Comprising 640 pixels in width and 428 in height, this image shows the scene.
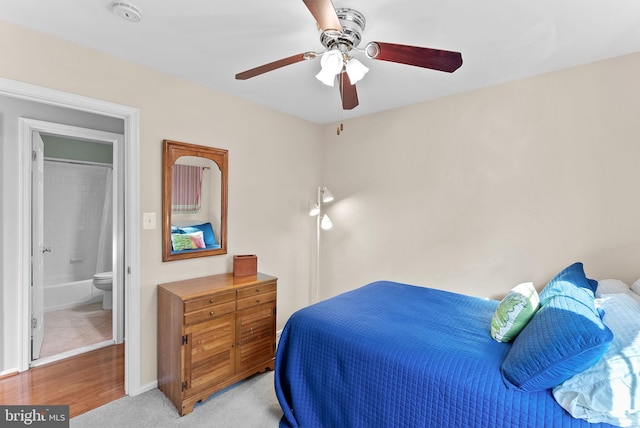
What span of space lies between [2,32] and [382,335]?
2770 millimetres

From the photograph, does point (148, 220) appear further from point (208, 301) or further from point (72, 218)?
point (72, 218)

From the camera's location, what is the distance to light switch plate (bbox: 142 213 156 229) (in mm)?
2369

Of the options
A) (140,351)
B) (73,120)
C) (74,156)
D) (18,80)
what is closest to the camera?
(18,80)

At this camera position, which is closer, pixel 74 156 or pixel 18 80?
pixel 18 80

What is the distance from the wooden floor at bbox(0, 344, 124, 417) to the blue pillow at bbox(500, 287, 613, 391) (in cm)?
263

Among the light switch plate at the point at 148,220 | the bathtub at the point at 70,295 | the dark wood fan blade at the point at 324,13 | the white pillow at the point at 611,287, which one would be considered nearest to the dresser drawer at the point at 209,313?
the light switch plate at the point at 148,220

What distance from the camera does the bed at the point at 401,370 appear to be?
1306mm

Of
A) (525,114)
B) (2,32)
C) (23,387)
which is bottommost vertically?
(23,387)

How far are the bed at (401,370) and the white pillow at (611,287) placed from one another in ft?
2.07

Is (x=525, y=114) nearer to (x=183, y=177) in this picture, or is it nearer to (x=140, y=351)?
(x=183, y=177)

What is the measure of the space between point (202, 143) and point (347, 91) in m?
1.46

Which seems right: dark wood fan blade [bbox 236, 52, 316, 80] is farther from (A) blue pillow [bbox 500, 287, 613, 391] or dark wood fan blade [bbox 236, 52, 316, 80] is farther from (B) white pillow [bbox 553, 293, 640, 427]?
(B) white pillow [bbox 553, 293, 640, 427]

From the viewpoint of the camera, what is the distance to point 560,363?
1.21 metres

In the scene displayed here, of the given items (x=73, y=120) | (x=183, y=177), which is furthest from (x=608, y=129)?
(x=73, y=120)
